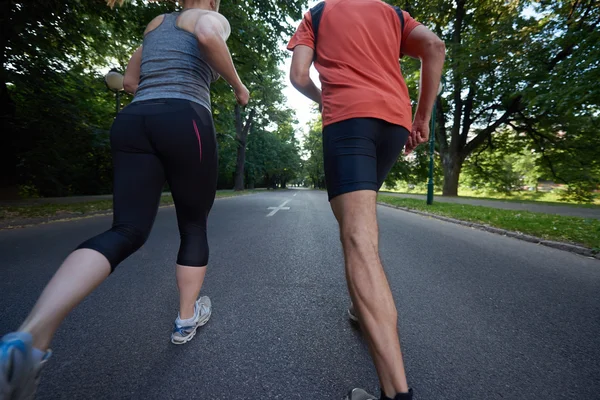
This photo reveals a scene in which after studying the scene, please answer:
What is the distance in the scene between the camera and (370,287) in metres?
1.05

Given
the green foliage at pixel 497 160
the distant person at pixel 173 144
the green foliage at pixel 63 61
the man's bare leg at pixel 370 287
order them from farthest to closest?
the green foliage at pixel 497 160, the green foliage at pixel 63 61, the distant person at pixel 173 144, the man's bare leg at pixel 370 287

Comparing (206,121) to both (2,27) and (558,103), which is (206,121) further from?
(558,103)

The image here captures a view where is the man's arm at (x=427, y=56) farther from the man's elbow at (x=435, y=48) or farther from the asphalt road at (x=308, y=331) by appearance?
the asphalt road at (x=308, y=331)

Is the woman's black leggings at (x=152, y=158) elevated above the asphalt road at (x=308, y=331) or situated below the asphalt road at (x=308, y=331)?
above

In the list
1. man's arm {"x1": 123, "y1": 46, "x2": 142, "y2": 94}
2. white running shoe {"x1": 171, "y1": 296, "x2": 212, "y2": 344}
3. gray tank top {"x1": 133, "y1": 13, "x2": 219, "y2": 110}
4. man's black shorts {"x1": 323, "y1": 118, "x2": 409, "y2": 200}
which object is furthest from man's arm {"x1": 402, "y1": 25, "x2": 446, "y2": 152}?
white running shoe {"x1": 171, "y1": 296, "x2": 212, "y2": 344}

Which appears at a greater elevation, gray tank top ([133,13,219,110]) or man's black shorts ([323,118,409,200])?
gray tank top ([133,13,219,110])

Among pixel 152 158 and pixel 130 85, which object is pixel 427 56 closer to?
pixel 152 158

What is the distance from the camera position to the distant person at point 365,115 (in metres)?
1.02

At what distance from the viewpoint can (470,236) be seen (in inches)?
218

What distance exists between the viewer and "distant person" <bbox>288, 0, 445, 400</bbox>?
3.33 ft

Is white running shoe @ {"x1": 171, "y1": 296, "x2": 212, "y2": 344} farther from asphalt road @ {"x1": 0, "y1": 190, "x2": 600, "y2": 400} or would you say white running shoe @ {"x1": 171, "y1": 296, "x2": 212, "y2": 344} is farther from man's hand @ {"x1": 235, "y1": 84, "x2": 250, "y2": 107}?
man's hand @ {"x1": 235, "y1": 84, "x2": 250, "y2": 107}

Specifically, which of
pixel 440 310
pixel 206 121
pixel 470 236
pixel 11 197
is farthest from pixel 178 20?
pixel 11 197

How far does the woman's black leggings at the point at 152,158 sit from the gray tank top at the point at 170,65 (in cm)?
7

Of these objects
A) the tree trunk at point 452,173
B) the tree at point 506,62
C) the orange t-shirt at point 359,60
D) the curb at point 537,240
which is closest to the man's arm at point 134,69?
the orange t-shirt at point 359,60
